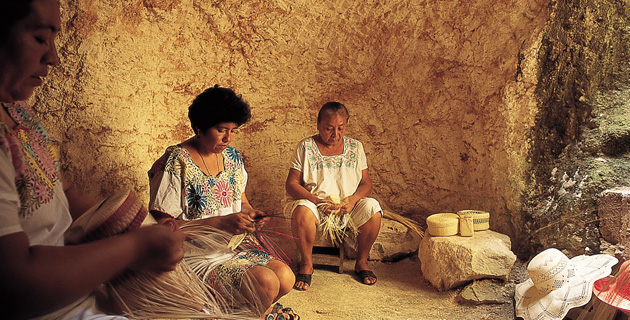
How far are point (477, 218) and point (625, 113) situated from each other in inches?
53.9

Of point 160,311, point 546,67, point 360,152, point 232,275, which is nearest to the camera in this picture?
point 160,311

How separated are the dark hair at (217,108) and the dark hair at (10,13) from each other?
160 cm

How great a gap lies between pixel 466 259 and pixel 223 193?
202cm

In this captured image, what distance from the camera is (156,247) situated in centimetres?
131

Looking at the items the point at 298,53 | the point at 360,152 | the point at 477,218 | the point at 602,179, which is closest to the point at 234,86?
the point at 298,53

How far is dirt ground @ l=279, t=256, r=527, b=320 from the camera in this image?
3518mm

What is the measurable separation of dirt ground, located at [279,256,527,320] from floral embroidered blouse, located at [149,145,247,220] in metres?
1.24

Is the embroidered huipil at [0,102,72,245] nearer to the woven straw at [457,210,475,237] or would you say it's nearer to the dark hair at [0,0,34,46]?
the dark hair at [0,0,34,46]

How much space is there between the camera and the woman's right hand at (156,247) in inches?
50.5

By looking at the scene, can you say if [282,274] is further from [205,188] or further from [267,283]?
[205,188]

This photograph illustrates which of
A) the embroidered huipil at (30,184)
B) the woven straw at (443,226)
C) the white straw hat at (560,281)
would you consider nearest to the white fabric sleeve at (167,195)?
the embroidered huipil at (30,184)

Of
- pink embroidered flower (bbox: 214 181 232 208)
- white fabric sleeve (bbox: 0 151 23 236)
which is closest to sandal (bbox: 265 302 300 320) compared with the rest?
pink embroidered flower (bbox: 214 181 232 208)

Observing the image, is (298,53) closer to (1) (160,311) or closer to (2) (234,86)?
(2) (234,86)

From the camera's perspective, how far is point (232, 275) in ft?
7.50
